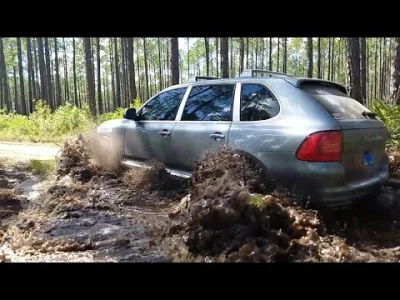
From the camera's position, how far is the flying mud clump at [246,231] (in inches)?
120

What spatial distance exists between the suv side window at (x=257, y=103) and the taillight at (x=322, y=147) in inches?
23.8

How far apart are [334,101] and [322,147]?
2.84 feet

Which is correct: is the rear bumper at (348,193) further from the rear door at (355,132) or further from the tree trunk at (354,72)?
the tree trunk at (354,72)

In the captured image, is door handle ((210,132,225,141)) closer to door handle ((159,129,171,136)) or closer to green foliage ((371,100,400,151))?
door handle ((159,129,171,136))

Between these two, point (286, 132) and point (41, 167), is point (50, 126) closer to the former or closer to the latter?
point (41, 167)

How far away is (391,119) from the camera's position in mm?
7234

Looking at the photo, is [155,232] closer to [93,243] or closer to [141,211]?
[93,243]

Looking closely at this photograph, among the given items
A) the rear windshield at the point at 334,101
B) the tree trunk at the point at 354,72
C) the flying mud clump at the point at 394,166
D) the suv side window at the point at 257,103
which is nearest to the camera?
the rear windshield at the point at 334,101

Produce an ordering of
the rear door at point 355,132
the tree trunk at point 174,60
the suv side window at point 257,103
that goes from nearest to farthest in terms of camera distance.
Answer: the rear door at point 355,132 → the suv side window at point 257,103 → the tree trunk at point 174,60

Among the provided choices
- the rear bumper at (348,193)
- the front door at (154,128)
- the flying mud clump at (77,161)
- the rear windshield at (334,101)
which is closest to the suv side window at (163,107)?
the front door at (154,128)

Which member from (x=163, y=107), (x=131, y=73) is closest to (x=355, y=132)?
(x=163, y=107)

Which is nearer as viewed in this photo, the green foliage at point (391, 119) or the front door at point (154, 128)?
the front door at point (154, 128)

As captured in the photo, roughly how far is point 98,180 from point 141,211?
1605mm
